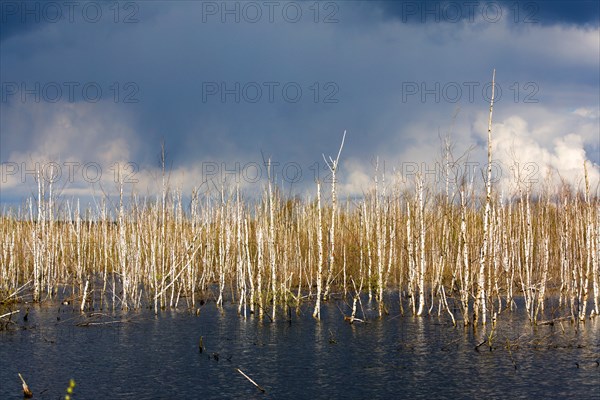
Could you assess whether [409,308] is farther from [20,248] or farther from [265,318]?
[20,248]

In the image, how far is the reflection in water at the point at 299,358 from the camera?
9.29m

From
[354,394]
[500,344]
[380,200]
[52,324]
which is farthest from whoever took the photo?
[380,200]

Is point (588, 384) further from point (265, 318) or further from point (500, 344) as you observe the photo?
point (265, 318)

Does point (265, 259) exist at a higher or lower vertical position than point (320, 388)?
higher

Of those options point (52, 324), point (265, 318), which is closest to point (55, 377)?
point (52, 324)

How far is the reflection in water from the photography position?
30.5ft

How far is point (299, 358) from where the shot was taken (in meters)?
11.3

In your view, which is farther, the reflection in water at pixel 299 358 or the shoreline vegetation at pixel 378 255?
the shoreline vegetation at pixel 378 255

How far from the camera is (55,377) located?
396 inches

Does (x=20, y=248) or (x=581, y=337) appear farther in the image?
(x=20, y=248)

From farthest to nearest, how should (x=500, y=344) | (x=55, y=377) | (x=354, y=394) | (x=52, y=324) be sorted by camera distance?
(x=52, y=324) < (x=500, y=344) < (x=55, y=377) < (x=354, y=394)

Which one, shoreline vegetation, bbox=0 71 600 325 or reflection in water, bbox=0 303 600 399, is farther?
shoreline vegetation, bbox=0 71 600 325

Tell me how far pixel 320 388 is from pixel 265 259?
1063 cm

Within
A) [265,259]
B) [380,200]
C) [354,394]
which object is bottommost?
[354,394]
